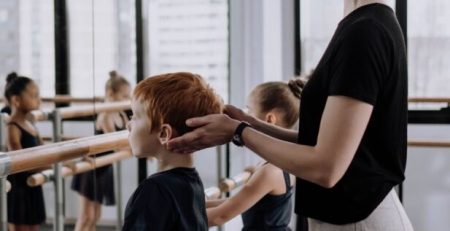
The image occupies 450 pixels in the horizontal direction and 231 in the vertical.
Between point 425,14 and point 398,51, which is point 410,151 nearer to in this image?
point 425,14

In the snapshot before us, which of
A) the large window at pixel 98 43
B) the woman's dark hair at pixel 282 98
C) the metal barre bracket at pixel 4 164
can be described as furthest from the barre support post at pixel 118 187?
the metal barre bracket at pixel 4 164

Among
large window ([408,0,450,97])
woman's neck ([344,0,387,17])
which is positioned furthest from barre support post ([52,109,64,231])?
large window ([408,0,450,97])

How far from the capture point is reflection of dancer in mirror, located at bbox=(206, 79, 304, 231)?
1933 millimetres

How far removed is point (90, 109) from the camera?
88.2 inches

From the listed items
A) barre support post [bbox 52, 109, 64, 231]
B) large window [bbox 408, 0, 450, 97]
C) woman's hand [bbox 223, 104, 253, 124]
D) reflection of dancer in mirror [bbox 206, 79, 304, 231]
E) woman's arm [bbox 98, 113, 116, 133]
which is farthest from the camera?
large window [bbox 408, 0, 450, 97]

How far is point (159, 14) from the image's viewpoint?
3.48m

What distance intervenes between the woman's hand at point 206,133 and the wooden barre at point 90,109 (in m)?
0.97

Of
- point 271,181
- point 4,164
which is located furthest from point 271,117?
point 4,164

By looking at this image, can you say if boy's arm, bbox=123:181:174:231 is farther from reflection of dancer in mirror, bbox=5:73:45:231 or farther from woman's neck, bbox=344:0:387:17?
reflection of dancer in mirror, bbox=5:73:45:231

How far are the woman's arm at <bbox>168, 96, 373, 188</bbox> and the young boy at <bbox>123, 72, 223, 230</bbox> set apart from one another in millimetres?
67

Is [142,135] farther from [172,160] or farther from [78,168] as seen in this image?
[78,168]

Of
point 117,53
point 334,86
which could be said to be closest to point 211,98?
point 334,86

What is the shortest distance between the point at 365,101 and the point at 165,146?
38 centimetres

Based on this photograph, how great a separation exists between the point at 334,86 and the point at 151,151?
380 millimetres
